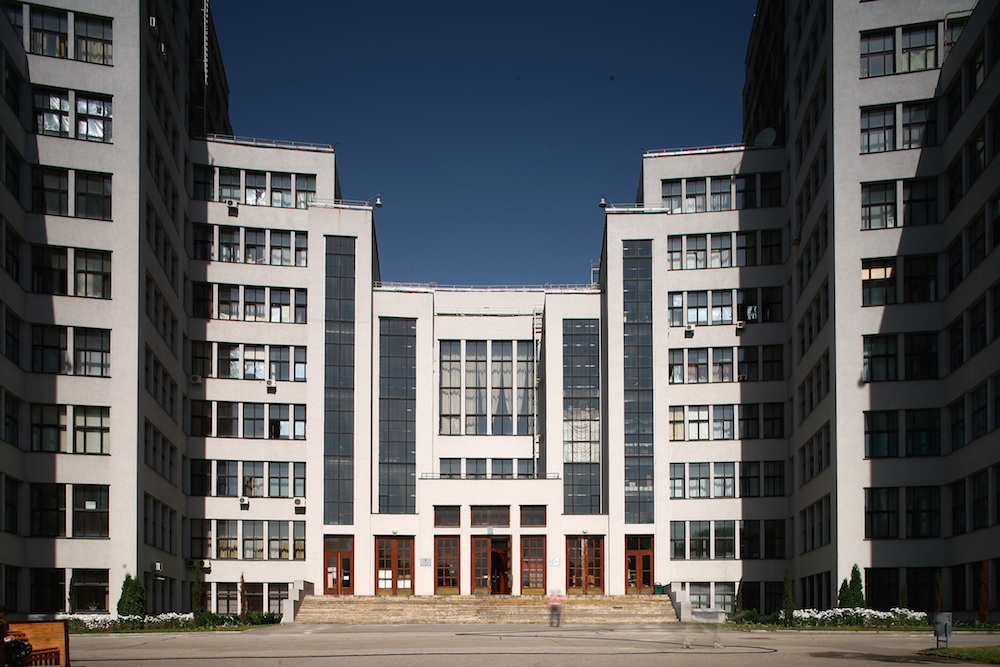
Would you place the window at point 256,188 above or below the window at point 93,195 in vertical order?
above

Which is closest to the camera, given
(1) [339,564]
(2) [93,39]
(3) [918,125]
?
(3) [918,125]

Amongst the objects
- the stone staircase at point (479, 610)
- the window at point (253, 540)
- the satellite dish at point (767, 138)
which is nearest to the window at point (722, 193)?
the satellite dish at point (767, 138)

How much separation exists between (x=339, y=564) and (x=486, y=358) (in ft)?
46.0

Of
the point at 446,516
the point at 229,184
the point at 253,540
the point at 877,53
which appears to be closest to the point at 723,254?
the point at 877,53

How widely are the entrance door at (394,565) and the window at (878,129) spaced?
1187 inches

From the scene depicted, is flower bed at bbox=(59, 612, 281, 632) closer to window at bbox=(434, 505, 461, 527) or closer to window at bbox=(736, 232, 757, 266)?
window at bbox=(434, 505, 461, 527)

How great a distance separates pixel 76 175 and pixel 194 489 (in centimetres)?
1932

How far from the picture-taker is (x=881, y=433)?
155 feet

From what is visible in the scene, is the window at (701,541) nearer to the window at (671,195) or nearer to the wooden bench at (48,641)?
the window at (671,195)

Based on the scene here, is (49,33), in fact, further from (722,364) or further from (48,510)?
(722,364)

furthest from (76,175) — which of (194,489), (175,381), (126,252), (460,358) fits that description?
(460,358)

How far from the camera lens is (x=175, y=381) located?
57.2 meters

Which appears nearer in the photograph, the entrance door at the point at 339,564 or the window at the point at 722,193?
the entrance door at the point at 339,564

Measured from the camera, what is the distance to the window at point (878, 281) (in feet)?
157
